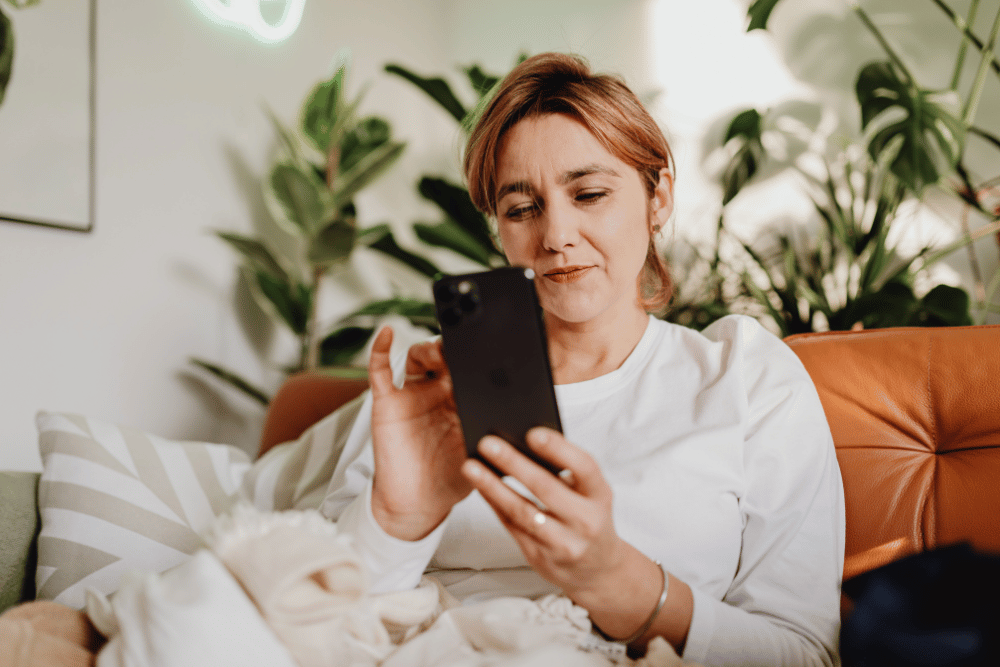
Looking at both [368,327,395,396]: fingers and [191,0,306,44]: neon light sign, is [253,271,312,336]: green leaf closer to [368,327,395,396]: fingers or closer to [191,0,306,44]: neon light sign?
[191,0,306,44]: neon light sign

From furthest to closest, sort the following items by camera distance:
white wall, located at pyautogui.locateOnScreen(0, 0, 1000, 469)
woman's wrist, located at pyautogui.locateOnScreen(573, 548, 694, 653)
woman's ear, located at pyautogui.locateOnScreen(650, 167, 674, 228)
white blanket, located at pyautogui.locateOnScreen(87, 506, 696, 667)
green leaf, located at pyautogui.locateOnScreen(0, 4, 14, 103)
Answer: white wall, located at pyautogui.locateOnScreen(0, 0, 1000, 469) < green leaf, located at pyautogui.locateOnScreen(0, 4, 14, 103) < woman's ear, located at pyautogui.locateOnScreen(650, 167, 674, 228) < woman's wrist, located at pyautogui.locateOnScreen(573, 548, 694, 653) < white blanket, located at pyautogui.locateOnScreen(87, 506, 696, 667)

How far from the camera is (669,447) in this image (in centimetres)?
80

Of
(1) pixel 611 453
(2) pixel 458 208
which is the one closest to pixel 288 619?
(1) pixel 611 453

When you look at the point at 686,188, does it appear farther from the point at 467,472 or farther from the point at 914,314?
the point at 467,472

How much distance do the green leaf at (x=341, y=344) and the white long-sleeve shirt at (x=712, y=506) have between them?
1.09 meters

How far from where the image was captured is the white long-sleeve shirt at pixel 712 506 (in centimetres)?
69

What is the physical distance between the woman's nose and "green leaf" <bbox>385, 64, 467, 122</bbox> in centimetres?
117

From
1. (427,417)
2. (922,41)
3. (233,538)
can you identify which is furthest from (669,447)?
(922,41)

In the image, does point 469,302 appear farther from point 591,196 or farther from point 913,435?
point 913,435

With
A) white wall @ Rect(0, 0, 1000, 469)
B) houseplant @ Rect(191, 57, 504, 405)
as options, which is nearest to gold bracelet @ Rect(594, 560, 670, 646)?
white wall @ Rect(0, 0, 1000, 469)

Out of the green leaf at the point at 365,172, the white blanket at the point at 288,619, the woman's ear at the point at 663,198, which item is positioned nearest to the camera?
the white blanket at the point at 288,619

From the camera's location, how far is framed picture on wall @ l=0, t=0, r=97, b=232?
1.38 metres


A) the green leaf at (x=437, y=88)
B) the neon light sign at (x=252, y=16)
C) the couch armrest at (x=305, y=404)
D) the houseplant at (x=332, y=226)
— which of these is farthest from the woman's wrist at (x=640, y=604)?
the neon light sign at (x=252, y=16)

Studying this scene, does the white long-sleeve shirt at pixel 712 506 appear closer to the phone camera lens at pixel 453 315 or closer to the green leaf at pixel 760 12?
the phone camera lens at pixel 453 315
